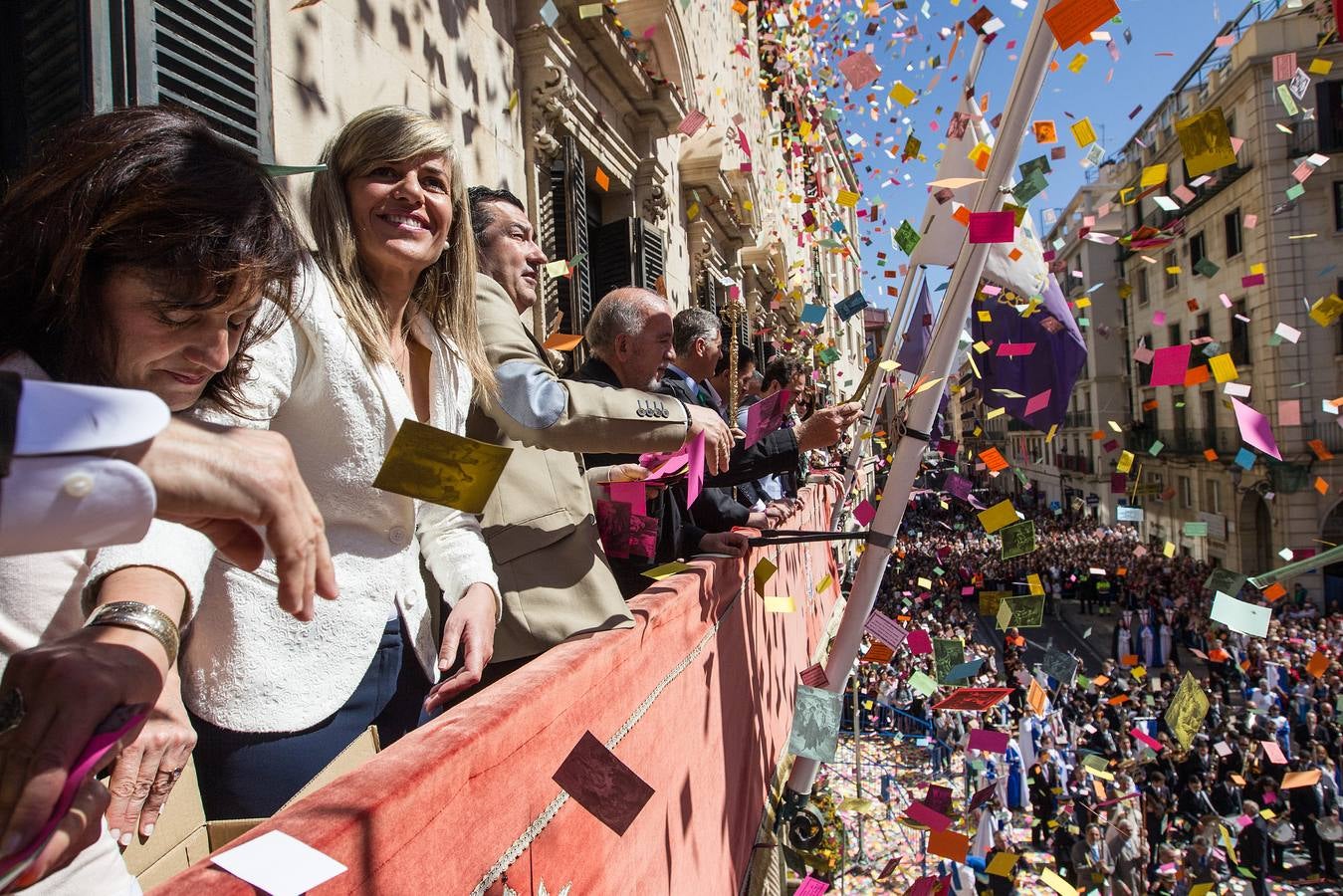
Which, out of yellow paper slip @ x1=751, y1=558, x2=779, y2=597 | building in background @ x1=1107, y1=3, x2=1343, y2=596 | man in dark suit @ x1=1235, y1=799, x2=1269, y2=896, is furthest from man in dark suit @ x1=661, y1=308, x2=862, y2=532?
building in background @ x1=1107, y1=3, x2=1343, y2=596

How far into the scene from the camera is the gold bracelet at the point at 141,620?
3.22 feet

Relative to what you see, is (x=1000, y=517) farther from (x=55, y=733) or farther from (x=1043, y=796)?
(x=1043, y=796)

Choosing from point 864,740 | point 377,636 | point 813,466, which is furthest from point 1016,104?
point 864,740

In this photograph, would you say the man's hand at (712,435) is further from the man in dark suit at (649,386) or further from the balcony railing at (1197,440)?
the balcony railing at (1197,440)

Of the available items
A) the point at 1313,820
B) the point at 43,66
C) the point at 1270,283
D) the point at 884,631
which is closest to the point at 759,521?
the point at 884,631

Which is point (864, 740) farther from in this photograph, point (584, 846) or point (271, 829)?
point (271, 829)

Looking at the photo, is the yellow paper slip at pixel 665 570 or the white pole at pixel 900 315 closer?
the yellow paper slip at pixel 665 570

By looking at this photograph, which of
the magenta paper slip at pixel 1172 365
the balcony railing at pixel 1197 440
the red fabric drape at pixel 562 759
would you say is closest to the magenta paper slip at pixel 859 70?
the magenta paper slip at pixel 1172 365

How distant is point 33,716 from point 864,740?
1531cm

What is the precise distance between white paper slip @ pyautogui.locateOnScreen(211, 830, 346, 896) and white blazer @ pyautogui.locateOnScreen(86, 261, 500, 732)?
366 mm

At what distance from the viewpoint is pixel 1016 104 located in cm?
341

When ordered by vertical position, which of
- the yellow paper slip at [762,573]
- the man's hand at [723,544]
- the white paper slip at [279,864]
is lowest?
the yellow paper slip at [762,573]

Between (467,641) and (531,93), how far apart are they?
542 cm

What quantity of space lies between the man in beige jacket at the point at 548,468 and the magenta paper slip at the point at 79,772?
1.39 m
